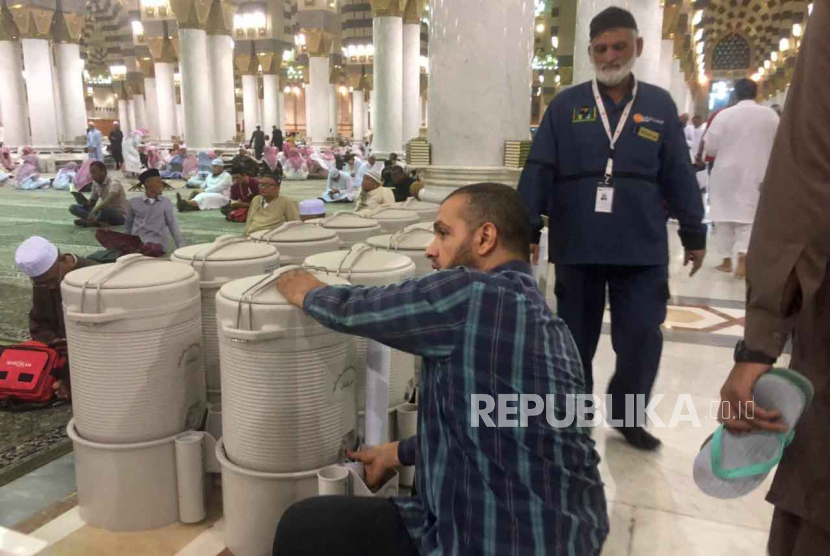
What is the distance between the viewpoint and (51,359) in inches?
132

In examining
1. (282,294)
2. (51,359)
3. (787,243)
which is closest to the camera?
(787,243)

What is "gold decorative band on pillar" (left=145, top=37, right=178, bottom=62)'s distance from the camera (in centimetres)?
2289

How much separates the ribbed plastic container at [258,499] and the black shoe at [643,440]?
1389mm

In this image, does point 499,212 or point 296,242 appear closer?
point 499,212

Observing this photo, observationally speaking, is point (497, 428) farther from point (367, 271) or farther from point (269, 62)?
point (269, 62)

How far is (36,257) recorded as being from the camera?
11.2ft

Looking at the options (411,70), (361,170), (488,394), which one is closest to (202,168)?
(361,170)

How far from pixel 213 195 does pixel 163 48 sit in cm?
1345

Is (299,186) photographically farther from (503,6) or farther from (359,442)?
(359,442)

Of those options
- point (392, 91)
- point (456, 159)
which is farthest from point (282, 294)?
point (392, 91)

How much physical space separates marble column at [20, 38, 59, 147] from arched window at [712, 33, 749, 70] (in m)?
31.0

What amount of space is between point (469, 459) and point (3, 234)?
928 centimetres

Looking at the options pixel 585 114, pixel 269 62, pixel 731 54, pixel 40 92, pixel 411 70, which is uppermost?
pixel 731 54

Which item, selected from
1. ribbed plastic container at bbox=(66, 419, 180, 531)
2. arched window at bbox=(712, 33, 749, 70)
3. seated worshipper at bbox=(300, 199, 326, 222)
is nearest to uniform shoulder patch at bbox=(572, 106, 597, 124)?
ribbed plastic container at bbox=(66, 419, 180, 531)
